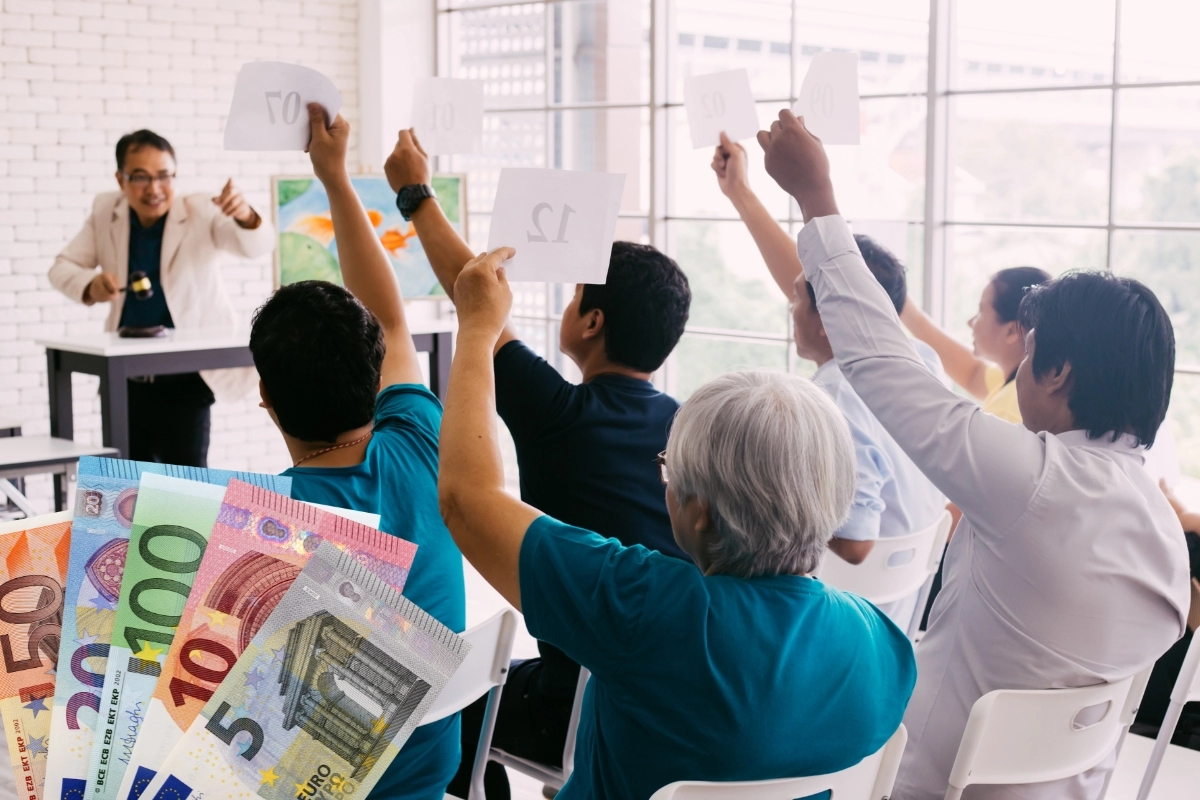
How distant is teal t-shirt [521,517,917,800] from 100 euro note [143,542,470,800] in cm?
30

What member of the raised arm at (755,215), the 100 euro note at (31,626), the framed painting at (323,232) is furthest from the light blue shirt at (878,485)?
the framed painting at (323,232)

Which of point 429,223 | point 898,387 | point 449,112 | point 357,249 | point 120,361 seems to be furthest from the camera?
point 120,361

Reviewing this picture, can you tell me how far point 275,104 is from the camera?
88.6 inches

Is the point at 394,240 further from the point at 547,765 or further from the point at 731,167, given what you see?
the point at 547,765

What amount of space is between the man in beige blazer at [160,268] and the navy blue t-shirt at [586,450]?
2956 mm

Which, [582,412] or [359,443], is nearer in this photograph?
[359,443]

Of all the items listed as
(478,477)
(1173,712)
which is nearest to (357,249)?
(478,477)

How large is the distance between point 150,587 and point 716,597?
0.55 meters

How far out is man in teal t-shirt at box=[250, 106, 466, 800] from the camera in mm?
1656

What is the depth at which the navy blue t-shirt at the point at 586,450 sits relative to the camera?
2.03 metres

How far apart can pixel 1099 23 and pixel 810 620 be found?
4054mm

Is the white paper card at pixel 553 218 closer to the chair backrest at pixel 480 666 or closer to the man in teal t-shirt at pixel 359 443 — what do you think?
the man in teal t-shirt at pixel 359 443

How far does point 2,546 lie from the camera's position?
87cm

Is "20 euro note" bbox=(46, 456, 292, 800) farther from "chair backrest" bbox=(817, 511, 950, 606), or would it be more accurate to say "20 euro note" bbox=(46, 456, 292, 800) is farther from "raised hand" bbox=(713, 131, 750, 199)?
"raised hand" bbox=(713, 131, 750, 199)
